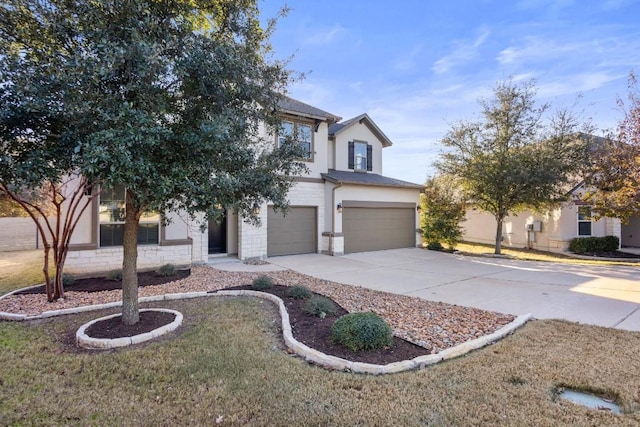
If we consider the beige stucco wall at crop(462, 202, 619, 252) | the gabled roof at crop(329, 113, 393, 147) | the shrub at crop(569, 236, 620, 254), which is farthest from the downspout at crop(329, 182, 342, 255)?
the shrub at crop(569, 236, 620, 254)

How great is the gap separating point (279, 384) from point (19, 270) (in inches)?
429

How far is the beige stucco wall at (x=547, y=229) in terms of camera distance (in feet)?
56.6

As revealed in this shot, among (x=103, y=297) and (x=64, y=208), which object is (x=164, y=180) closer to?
(x=103, y=297)

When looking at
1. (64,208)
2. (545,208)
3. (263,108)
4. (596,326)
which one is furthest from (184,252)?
(545,208)

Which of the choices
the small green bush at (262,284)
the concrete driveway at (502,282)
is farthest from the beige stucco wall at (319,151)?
the small green bush at (262,284)

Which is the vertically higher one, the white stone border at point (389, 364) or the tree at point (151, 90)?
the tree at point (151, 90)

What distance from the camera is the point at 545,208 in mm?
15883

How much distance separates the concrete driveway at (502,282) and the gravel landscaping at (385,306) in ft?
2.29

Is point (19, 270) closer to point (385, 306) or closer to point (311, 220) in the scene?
point (311, 220)

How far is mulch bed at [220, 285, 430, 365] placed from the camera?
417 centimetres

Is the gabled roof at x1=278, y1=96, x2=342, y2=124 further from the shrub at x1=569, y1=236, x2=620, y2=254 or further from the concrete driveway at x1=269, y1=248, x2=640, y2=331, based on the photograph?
the shrub at x1=569, y1=236, x2=620, y2=254

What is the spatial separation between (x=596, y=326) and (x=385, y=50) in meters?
11.4

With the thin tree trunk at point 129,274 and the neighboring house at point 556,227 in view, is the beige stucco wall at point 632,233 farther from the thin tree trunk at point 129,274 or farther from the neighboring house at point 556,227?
the thin tree trunk at point 129,274

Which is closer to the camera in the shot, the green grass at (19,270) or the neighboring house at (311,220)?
the green grass at (19,270)
